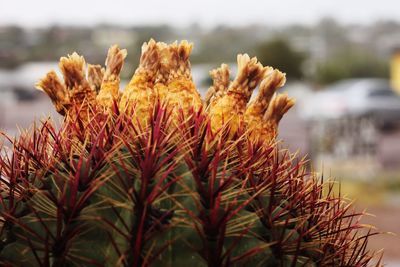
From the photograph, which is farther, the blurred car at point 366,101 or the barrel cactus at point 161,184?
the blurred car at point 366,101

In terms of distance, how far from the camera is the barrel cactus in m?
1.47

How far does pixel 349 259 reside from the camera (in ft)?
5.74

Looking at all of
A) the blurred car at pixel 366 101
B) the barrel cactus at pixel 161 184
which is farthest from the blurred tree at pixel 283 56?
the barrel cactus at pixel 161 184

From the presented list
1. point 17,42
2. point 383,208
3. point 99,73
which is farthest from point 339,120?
point 17,42

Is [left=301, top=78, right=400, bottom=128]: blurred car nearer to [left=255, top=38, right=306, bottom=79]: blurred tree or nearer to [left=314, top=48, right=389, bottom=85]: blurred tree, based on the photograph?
→ [left=255, top=38, right=306, bottom=79]: blurred tree

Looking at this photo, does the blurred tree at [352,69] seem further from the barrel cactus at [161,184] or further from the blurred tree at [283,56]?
the barrel cactus at [161,184]

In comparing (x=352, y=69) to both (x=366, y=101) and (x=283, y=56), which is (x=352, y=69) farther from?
(x=366, y=101)

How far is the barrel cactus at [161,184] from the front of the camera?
1.47m

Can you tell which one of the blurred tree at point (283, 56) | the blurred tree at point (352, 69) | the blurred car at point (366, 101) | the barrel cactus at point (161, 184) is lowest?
the barrel cactus at point (161, 184)

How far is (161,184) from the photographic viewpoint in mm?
1496

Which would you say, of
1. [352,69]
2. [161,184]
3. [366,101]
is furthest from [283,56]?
[161,184]

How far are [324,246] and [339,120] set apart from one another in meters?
12.8

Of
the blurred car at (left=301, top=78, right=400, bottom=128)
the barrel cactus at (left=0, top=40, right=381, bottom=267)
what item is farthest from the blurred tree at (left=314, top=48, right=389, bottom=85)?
the barrel cactus at (left=0, top=40, right=381, bottom=267)

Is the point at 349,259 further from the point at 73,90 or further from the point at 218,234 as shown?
the point at 73,90
